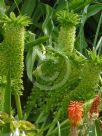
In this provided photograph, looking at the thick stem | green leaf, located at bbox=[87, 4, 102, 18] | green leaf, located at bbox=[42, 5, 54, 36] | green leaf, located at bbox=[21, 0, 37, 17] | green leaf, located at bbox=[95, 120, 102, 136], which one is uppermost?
green leaf, located at bbox=[21, 0, 37, 17]

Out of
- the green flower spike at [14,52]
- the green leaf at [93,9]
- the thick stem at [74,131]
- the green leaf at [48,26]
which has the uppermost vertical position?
the green leaf at [93,9]

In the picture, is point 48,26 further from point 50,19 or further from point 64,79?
point 64,79

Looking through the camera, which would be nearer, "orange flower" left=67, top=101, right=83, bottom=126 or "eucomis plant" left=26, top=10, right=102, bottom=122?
"orange flower" left=67, top=101, right=83, bottom=126

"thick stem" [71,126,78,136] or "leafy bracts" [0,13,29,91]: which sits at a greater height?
"leafy bracts" [0,13,29,91]

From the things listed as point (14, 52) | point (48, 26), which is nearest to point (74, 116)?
point (14, 52)

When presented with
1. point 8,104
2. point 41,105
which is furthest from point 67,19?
point 8,104

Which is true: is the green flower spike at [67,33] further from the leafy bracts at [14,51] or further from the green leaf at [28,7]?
the green leaf at [28,7]

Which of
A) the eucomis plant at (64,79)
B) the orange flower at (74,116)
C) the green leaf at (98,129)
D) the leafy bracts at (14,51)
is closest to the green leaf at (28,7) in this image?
the eucomis plant at (64,79)

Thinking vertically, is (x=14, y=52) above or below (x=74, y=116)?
above

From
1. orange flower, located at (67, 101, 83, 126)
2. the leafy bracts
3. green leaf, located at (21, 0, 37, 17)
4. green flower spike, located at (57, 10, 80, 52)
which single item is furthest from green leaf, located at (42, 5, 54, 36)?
orange flower, located at (67, 101, 83, 126)

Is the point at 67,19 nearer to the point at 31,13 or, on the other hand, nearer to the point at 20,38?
the point at 20,38

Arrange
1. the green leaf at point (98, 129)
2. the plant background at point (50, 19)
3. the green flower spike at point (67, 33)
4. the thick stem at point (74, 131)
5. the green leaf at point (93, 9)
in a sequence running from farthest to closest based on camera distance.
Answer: the green leaf at point (93, 9)
the plant background at point (50, 19)
the green flower spike at point (67, 33)
the green leaf at point (98, 129)
the thick stem at point (74, 131)

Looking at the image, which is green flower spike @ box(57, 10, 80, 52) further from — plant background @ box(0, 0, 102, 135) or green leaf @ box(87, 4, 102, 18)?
green leaf @ box(87, 4, 102, 18)
